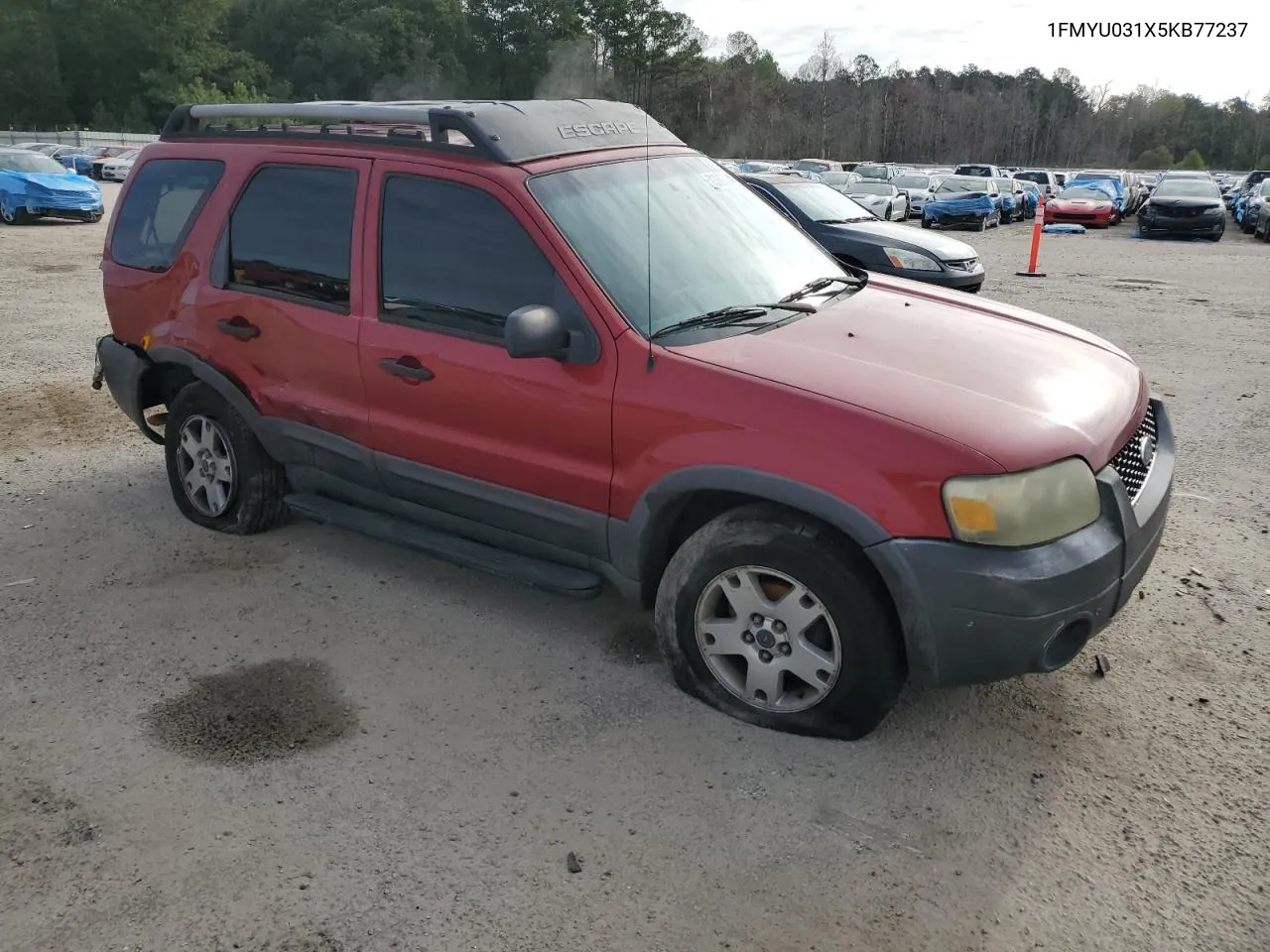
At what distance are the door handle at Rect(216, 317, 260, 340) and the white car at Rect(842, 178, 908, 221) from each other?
21.2 metres

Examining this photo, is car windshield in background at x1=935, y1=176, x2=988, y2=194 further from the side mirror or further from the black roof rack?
the side mirror

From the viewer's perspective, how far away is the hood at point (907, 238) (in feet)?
35.3

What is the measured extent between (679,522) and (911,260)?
7758 millimetres

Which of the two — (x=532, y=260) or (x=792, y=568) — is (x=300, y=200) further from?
(x=792, y=568)

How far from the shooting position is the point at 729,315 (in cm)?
377

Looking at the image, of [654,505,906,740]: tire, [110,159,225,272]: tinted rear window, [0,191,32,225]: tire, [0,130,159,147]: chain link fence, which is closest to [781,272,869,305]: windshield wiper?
[654,505,906,740]: tire

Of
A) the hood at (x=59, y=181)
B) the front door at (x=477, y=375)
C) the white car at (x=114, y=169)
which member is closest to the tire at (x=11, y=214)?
the hood at (x=59, y=181)

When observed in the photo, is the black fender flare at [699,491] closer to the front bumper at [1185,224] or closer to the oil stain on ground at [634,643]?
the oil stain on ground at [634,643]

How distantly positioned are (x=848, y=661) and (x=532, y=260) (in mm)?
1759

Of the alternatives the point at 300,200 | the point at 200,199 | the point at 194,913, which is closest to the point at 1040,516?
the point at 194,913

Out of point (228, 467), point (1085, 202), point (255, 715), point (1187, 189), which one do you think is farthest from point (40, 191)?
point (1187, 189)

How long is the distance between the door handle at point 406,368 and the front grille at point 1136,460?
2467mm

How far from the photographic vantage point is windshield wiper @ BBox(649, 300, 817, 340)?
364 centimetres

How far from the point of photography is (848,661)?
3248mm
